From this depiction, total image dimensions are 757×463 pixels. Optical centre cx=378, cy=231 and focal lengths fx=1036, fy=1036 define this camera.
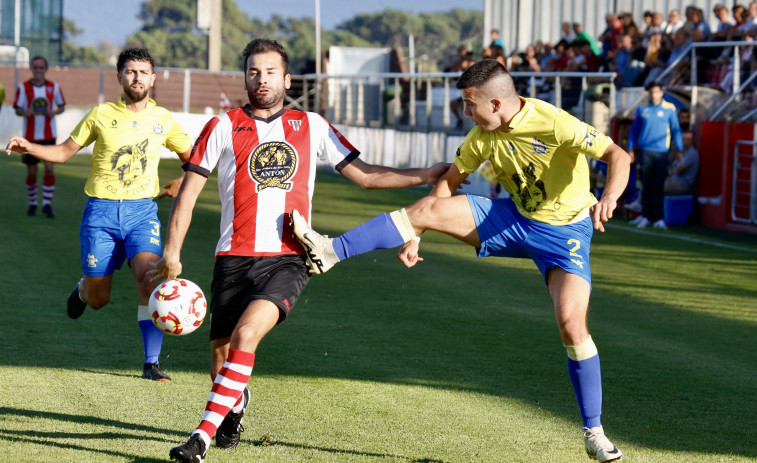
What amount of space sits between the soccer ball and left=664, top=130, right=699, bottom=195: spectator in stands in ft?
41.3

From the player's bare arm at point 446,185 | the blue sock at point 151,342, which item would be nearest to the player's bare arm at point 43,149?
the blue sock at point 151,342

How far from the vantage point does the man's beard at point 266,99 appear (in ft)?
16.7

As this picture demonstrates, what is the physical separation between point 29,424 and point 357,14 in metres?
121

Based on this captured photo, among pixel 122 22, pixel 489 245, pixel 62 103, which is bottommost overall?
→ pixel 489 245

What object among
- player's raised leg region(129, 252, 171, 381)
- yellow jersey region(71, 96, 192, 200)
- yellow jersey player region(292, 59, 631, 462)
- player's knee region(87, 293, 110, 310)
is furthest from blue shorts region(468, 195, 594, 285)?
player's knee region(87, 293, 110, 310)

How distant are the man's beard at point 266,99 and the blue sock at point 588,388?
195 cm

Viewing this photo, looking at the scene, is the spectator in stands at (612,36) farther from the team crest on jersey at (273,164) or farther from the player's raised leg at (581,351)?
the team crest on jersey at (273,164)

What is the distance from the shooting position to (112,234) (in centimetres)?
689

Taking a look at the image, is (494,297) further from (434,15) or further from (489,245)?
(434,15)

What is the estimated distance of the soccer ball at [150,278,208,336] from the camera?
17.3 ft

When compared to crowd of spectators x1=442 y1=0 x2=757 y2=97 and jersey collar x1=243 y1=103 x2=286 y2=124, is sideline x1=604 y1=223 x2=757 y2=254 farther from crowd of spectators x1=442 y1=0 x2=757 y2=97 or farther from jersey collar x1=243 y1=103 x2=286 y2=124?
jersey collar x1=243 y1=103 x2=286 y2=124

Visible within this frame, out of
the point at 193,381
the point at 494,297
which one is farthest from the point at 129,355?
the point at 494,297

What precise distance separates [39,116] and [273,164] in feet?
38.7

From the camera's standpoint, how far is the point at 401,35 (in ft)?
398
